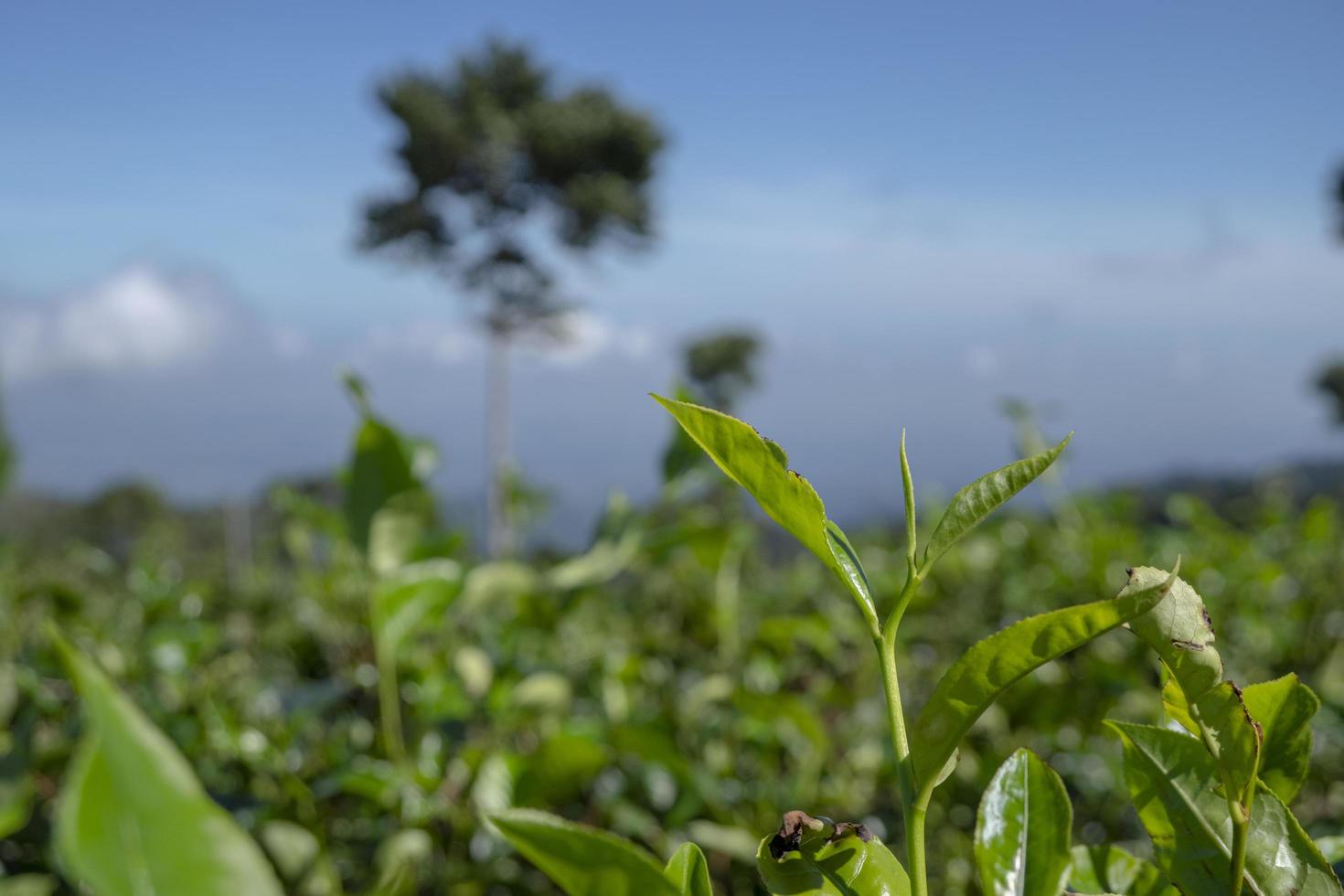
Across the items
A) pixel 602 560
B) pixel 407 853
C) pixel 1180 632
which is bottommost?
pixel 407 853

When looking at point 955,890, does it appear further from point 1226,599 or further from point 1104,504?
point 1104,504

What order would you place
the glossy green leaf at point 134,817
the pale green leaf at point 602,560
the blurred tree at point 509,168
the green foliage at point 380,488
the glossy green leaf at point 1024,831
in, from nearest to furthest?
the glossy green leaf at point 134,817, the glossy green leaf at point 1024,831, the green foliage at point 380,488, the pale green leaf at point 602,560, the blurred tree at point 509,168

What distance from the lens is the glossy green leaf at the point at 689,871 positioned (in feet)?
0.77

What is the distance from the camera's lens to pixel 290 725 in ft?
2.23

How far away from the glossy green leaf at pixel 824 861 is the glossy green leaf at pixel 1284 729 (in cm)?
9

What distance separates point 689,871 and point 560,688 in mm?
530

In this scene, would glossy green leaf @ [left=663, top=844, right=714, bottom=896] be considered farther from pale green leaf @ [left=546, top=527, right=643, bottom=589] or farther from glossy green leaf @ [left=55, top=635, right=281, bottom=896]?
pale green leaf @ [left=546, top=527, right=643, bottom=589]

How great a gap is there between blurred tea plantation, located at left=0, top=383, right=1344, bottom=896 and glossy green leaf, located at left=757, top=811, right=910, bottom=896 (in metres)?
0.17

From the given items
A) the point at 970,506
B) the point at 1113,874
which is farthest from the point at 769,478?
the point at 1113,874

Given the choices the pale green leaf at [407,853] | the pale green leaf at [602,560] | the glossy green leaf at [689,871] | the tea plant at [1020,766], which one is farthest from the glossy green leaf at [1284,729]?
the pale green leaf at [602,560]

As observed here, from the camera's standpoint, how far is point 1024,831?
0.87 ft

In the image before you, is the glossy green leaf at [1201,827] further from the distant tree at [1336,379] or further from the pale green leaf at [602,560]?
the distant tree at [1336,379]

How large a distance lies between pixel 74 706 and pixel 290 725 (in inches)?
9.8

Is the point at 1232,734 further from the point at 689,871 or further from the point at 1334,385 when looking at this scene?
the point at 1334,385
